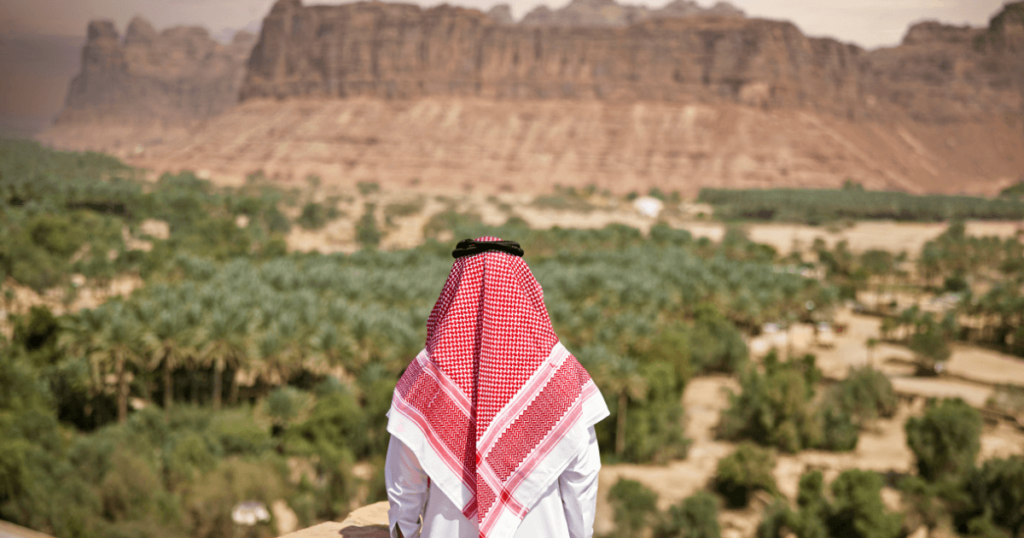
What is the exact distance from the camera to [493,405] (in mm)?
2828

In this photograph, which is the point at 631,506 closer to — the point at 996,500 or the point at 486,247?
the point at 996,500

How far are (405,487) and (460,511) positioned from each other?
0.24 meters

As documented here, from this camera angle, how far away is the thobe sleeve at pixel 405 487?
2902mm

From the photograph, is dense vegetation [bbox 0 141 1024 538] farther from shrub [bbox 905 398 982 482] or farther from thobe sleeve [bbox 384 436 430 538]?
thobe sleeve [bbox 384 436 430 538]

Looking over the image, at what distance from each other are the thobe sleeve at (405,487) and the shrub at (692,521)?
1480cm

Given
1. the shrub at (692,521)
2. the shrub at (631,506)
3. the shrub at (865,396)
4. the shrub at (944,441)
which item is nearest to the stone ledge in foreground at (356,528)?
the shrub at (631,506)

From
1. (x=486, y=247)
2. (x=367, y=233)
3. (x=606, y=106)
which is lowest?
(x=367, y=233)

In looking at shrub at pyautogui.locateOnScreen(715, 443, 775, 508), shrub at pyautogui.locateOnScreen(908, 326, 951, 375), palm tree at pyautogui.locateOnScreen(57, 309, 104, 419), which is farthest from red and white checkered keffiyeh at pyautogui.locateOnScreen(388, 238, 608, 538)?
shrub at pyautogui.locateOnScreen(908, 326, 951, 375)

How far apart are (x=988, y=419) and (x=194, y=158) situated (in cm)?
10756

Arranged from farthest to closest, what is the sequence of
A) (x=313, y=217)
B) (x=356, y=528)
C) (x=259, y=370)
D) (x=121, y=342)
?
(x=313, y=217) → (x=259, y=370) → (x=121, y=342) → (x=356, y=528)

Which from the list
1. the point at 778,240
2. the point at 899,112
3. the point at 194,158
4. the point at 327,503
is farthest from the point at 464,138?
the point at 327,503

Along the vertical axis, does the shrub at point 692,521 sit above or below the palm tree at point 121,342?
below

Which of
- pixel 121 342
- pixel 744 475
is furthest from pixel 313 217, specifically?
pixel 744 475

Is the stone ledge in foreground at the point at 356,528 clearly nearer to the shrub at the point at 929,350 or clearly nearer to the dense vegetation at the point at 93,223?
the dense vegetation at the point at 93,223
